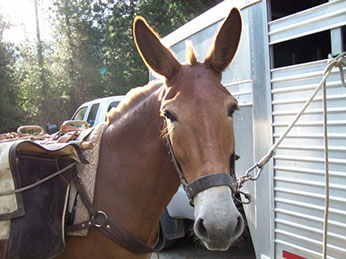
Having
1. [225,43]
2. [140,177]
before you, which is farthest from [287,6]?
[140,177]

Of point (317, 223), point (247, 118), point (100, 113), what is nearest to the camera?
point (317, 223)

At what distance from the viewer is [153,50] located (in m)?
1.80

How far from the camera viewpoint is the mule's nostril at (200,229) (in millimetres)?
1342

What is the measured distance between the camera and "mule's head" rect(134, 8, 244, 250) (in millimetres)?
1333

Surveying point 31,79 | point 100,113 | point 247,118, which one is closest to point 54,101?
point 31,79

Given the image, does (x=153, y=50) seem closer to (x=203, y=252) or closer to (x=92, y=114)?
(x=203, y=252)

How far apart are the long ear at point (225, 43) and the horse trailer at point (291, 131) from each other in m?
0.87

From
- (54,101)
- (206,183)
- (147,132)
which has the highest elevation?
(54,101)

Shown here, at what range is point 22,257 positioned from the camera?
159cm

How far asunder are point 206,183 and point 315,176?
1419 millimetres

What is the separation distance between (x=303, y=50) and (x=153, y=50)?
2.78 metres

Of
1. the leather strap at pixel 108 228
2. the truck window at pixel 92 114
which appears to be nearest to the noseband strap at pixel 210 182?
Answer: the leather strap at pixel 108 228

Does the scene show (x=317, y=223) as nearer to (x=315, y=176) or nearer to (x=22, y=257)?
(x=315, y=176)

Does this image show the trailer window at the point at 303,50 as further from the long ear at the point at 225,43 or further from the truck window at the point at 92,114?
the truck window at the point at 92,114
